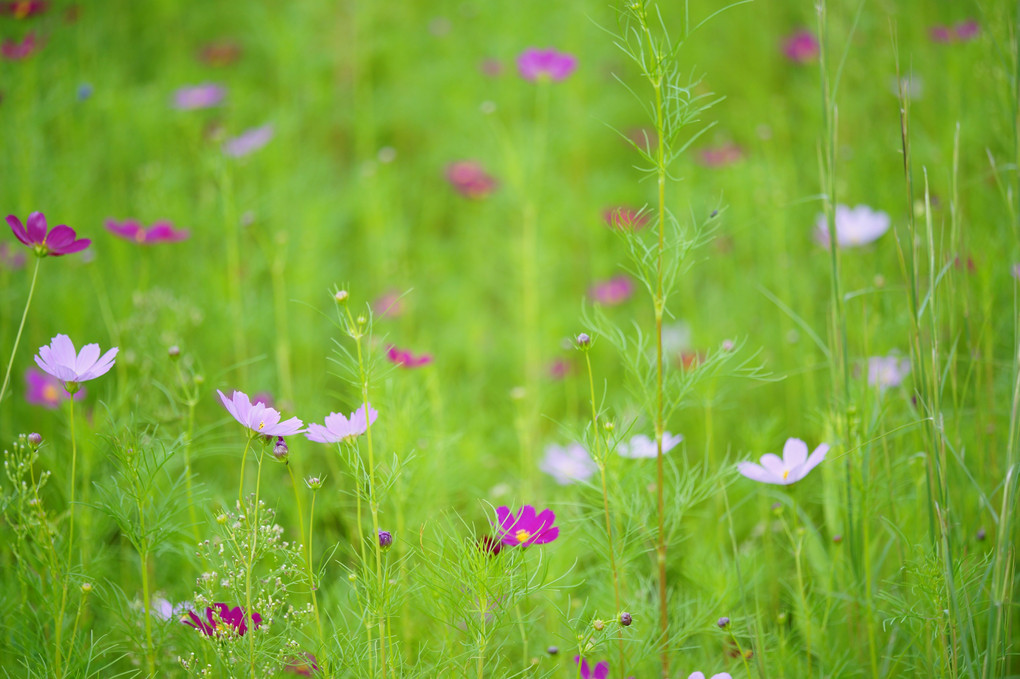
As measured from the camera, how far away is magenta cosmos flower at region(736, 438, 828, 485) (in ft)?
2.80

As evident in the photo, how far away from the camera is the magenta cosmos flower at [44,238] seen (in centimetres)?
89

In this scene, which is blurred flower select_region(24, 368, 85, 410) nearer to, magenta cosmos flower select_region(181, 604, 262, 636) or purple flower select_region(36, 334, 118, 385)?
purple flower select_region(36, 334, 118, 385)

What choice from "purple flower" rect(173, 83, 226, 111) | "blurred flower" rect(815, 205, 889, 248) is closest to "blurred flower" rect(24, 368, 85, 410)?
"purple flower" rect(173, 83, 226, 111)

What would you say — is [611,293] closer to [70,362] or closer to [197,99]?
[197,99]

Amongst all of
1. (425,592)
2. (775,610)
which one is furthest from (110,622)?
(775,610)

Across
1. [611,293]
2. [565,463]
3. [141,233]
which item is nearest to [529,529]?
[565,463]

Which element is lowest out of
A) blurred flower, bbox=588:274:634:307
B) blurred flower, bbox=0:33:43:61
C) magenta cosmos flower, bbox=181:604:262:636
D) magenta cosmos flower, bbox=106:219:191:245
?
blurred flower, bbox=588:274:634:307

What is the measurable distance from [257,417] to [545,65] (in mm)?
1488

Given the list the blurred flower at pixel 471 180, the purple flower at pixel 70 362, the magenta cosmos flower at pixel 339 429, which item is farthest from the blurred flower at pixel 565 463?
the blurred flower at pixel 471 180

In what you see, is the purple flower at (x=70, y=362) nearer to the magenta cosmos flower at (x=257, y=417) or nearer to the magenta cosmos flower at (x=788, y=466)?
the magenta cosmos flower at (x=257, y=417)

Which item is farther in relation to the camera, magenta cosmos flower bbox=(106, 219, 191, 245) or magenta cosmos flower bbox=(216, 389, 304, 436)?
magenta cosmos flower bbox=(106, 219, 191, 245)

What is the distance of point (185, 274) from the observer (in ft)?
6.25

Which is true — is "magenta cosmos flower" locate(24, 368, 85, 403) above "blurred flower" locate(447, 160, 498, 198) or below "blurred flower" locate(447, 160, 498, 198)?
below

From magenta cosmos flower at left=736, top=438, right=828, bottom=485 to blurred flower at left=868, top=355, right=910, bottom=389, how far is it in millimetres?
355
